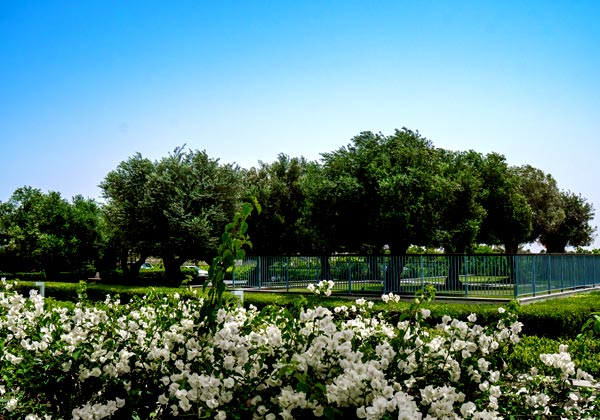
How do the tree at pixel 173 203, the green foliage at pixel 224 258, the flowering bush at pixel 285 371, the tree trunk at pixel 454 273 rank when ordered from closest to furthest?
the flowering bush at pixel 285 371, the green foliage at pixel 224 258, the tree trunk at pixel 454 273, the tree at pixel 173 203

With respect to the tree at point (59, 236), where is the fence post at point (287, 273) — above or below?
below

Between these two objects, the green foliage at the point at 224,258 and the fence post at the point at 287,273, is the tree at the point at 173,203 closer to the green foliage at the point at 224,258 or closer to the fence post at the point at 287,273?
the fence post at the point at 287,273

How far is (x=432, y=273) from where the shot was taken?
18.5 meters

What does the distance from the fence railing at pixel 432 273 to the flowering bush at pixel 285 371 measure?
14.7 m

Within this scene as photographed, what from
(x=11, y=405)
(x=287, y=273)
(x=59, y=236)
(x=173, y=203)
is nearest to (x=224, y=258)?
(x=11, y=405)

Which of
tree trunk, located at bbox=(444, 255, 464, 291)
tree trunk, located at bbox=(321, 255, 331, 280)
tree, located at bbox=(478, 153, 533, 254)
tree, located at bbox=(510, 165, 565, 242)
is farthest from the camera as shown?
tree, located at bbox=(510, 165, 565, 242)

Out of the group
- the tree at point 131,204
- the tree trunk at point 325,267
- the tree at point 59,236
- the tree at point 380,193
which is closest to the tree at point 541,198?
the tree at point 380,193

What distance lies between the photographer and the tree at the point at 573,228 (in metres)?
43.7

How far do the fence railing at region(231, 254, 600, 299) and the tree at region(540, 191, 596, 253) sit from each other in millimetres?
21937

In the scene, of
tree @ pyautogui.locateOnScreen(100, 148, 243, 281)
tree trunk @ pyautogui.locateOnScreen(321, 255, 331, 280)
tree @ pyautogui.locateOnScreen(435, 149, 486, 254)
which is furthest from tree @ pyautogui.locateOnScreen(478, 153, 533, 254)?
tree @ pyautogui.locateOnScreen(100, 148, 243, 281)

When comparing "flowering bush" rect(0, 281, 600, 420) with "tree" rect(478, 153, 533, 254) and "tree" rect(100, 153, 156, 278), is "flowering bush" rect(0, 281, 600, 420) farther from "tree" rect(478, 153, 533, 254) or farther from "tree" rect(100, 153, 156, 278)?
"tree" rect(478, 153, 533, 254)

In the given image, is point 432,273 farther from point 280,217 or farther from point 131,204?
point 131,204

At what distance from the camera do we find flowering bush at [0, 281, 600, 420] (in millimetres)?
2543

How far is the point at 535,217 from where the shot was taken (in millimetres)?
39219
